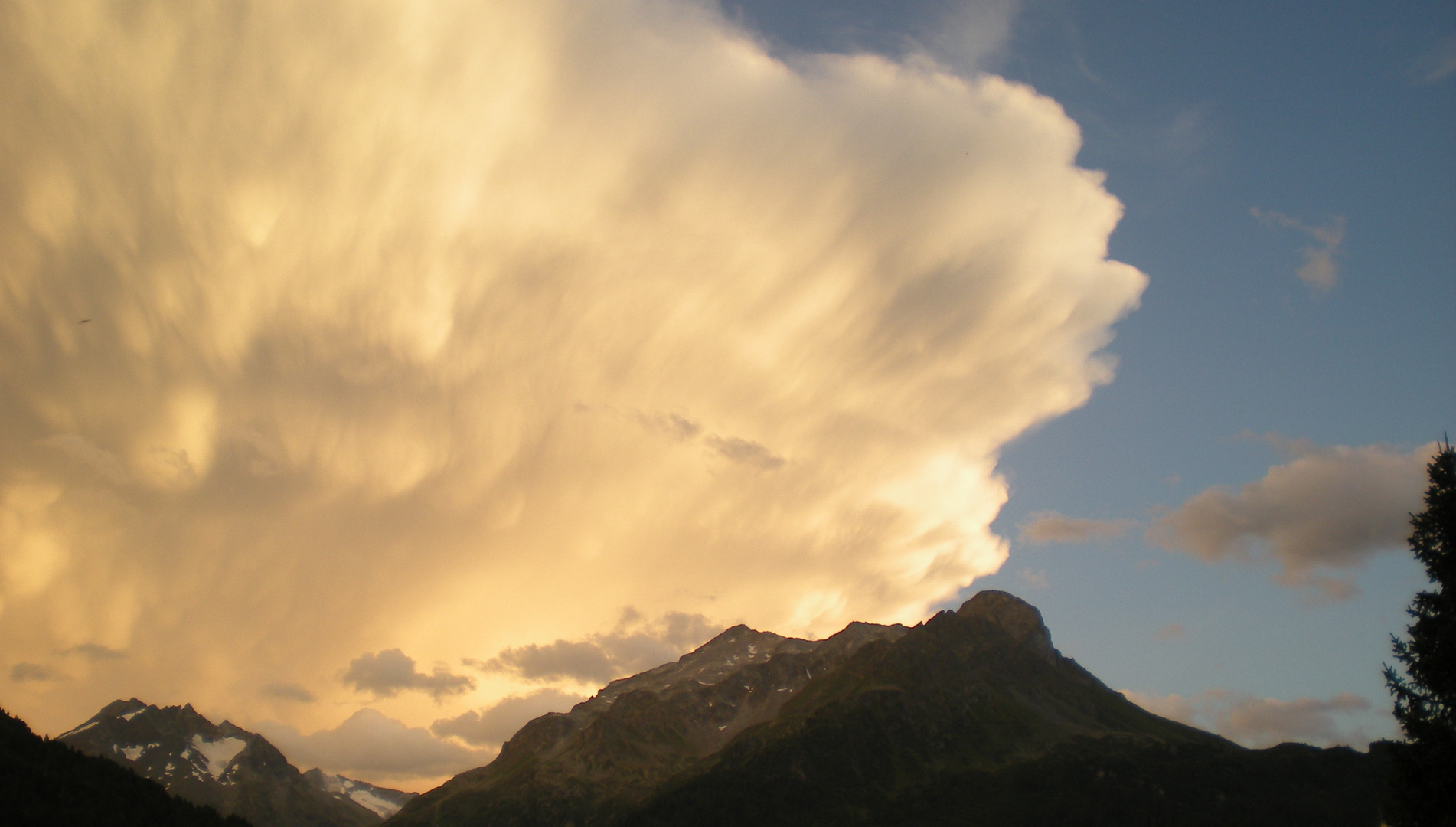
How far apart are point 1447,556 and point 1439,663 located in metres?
5.10

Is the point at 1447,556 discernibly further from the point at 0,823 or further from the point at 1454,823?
the point at 0,823

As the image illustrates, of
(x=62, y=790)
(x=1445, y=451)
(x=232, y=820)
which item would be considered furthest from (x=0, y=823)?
(x=1445, y=451)

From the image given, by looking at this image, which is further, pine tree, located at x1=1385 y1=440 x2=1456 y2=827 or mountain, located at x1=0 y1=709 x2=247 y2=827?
mountain, located at x1=0 y1=709 x2=247 y2=827

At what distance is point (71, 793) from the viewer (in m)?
119

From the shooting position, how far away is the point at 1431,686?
38125 mm

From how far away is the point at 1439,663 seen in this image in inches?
1478

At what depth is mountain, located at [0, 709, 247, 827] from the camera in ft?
366

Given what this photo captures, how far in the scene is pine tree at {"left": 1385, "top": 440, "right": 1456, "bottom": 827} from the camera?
122 ft

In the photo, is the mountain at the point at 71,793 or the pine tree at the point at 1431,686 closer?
the pine tree at the point at 1431,686

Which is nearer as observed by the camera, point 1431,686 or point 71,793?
point 1431,686

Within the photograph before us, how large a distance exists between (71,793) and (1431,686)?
158 m

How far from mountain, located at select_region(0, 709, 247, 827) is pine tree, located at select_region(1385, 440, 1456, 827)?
487ft

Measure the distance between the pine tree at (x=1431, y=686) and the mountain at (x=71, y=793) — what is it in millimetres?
148401

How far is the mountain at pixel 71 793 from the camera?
366 ft
